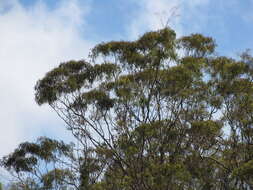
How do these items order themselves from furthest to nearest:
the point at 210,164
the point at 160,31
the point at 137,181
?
1. the point at 210,164
2. the point at 160,31
3. the point at 137,181

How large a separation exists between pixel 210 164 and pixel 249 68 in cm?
386

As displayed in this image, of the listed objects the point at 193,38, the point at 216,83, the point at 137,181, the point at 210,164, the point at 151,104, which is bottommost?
the point at 137,181

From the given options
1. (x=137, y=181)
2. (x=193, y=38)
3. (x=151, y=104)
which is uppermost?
(x=193, y=38)

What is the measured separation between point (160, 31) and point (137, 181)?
5.22 metres

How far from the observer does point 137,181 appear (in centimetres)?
1530

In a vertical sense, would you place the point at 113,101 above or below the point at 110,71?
below

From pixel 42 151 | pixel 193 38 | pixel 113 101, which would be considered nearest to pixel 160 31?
pixel 193 38

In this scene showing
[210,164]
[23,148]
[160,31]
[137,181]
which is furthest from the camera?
[23,148]

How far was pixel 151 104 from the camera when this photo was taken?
17.0m

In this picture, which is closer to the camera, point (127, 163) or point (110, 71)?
point (127, 163)

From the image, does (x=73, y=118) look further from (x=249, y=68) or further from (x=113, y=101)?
(x=249, y=68)

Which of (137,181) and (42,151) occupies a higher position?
(42,151)

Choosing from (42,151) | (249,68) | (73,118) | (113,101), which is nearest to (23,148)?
(42,151)

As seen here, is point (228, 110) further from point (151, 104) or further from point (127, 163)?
point (127, 163)
